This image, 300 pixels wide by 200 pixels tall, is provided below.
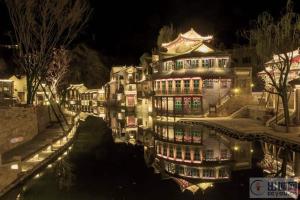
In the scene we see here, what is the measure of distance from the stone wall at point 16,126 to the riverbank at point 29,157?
466 mm

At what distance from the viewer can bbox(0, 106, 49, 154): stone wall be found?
797 inches

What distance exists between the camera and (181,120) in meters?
41.5

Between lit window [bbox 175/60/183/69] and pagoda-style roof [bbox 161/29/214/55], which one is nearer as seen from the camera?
lit window [bbox 175/60/183/69]

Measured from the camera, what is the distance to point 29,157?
63.1ft

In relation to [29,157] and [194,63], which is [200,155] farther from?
[194,63]

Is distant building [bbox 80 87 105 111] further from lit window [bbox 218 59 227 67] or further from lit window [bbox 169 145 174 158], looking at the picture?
lit window [bbox 169 145 174 158]

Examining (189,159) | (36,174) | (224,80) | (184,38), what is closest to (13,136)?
(36,174)

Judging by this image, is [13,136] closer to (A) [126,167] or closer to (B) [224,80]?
(A) [126,167]

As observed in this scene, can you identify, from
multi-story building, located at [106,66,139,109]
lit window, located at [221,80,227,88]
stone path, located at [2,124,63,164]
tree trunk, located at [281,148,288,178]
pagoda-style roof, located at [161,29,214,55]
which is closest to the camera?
tree trunk, located at [281,148,288,178]

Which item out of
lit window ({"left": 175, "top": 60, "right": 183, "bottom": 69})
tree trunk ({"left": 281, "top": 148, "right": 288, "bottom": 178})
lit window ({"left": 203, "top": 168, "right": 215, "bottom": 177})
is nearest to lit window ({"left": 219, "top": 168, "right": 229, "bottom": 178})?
lit window ({"left": 203, "top": 168, "right": 215, "bottom": 177})

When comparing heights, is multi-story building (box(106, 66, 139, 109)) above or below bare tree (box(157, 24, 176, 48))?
below

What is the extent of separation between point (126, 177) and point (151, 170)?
1907 millimetres

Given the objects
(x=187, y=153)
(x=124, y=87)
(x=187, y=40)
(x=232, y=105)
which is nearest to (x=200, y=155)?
(x=187, y=153)

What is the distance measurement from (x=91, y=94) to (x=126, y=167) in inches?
3258
